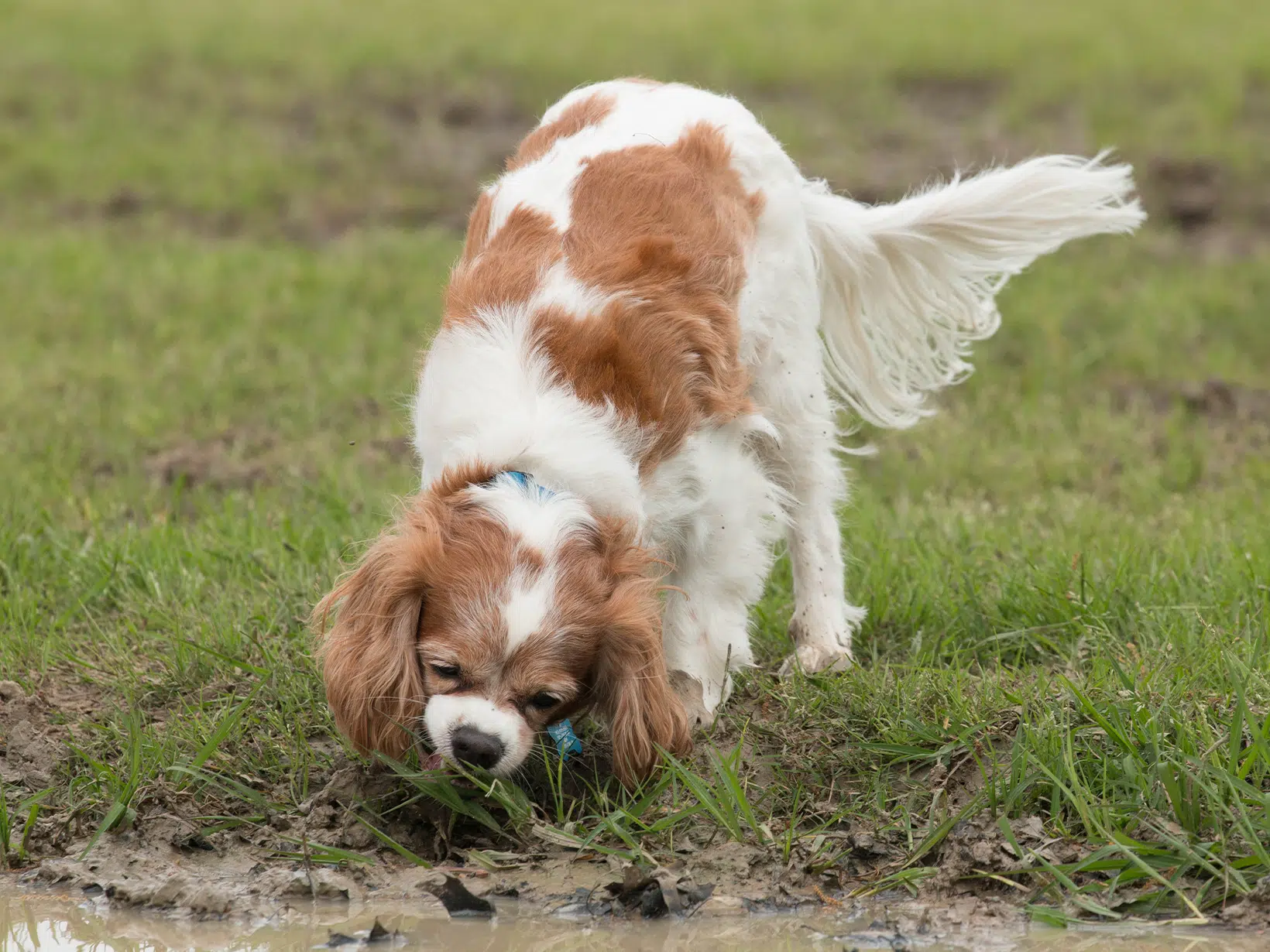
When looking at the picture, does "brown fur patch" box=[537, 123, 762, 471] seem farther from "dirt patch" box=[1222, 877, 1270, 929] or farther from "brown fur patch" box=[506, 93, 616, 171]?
"dirt patch" box=[1222, 877, 1270, 929]

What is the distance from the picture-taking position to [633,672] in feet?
12.4

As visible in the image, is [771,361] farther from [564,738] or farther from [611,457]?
[564,738]

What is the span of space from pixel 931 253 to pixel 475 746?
8.87ft

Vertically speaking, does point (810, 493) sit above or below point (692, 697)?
above

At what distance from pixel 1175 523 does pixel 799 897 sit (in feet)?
9.51

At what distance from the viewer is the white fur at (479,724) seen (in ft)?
11.9

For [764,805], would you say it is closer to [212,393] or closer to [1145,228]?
[212,393]

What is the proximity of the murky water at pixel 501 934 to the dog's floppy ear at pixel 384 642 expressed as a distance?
1.44 feet

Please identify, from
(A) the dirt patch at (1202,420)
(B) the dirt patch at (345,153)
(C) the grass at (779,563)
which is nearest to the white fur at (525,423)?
(C) the grass at (779,563)

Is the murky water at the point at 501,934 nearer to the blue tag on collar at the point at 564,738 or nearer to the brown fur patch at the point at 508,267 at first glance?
the blue tag on collar at the point at 564,738

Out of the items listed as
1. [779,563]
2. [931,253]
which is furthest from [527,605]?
[931,253]

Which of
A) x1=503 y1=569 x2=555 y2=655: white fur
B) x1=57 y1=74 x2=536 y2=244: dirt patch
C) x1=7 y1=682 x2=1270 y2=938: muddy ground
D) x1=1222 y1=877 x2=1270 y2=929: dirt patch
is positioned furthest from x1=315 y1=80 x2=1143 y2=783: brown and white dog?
x1=57 y1=74 x2=536 y2=244: dirt patch

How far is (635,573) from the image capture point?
384 centimetres

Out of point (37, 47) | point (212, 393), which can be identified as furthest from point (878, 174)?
point (37, 47)
